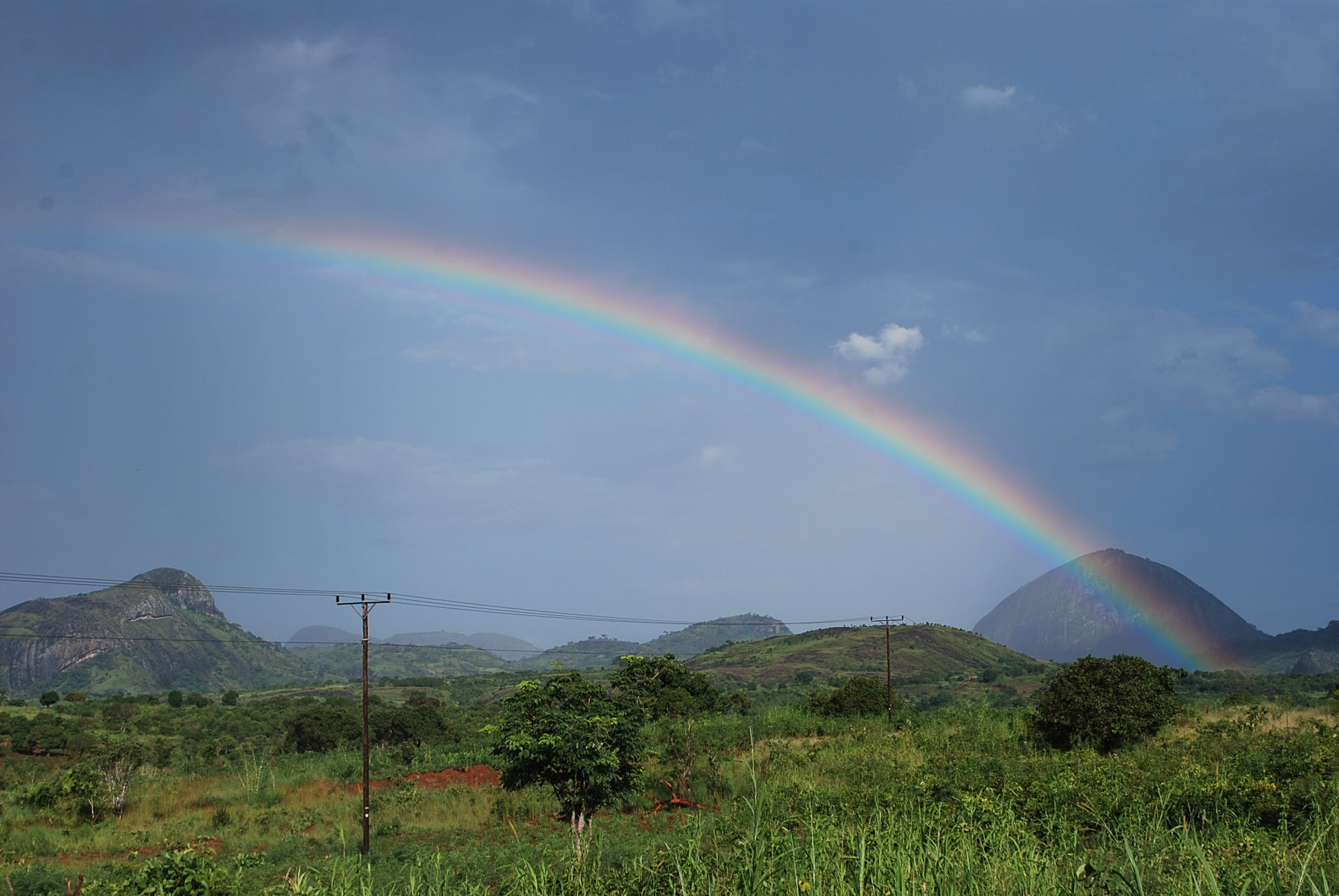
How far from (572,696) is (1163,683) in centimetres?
2344

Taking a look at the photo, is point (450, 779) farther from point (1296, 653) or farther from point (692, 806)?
point (1296, 653)

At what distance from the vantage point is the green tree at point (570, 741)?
1941cm

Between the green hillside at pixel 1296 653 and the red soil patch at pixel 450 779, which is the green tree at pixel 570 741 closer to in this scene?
the red soil patch at pixel 450 779

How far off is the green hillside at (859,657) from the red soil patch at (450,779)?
76979mm

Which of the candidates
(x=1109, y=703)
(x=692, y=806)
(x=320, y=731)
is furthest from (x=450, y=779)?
(x=1109, y=703)

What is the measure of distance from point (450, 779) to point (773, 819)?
31.8 m

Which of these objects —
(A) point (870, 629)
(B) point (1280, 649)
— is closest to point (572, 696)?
(A) point (870, 629)

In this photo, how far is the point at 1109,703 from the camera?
1123 inches

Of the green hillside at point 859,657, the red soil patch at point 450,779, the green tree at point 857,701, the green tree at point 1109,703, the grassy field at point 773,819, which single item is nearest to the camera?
the grassy field at point 773,819

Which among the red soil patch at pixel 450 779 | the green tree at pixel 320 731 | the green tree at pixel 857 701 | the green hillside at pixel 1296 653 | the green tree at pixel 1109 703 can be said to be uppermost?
the green tree at pixel 1109 703

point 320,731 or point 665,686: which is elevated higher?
point 665,686

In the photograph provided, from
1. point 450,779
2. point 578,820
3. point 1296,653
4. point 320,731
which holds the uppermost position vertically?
point 578,820

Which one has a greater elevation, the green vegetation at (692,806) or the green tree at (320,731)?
the green vegetation at (692,806)

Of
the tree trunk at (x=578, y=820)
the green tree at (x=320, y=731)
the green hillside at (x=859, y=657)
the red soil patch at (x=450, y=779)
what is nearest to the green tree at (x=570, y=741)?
the tree trunk at (x=578, y=820)
